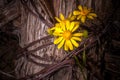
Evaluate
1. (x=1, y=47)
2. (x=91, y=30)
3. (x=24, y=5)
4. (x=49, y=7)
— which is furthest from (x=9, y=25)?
(x=91, y=30)

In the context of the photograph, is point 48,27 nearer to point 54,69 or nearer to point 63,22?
point 63,22

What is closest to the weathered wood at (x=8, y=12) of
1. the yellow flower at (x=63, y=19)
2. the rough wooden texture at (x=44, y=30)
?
the rough wooden texture at (x=44, y=30)

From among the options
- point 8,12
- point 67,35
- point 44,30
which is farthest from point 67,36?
point 8,12

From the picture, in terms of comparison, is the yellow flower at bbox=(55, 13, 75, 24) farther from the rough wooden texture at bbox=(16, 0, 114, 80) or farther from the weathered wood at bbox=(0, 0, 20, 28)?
the weathered wood at bbox=(0, 0, 20, 28)

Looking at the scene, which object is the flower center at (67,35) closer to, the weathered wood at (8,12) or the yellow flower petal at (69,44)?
the yellow flower petal at (69,44)

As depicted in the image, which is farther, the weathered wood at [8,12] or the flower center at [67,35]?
the weathered wood at [8,12]

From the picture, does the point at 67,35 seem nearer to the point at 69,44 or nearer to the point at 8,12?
the point at 69,44

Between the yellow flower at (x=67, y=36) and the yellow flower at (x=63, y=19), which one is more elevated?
the yellow flower at (x=63, y=19)

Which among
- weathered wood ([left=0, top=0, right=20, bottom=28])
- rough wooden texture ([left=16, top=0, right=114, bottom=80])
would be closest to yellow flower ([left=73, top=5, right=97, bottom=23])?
rough wooden texture ([left=16, top=0, right=114, bottom=80])
